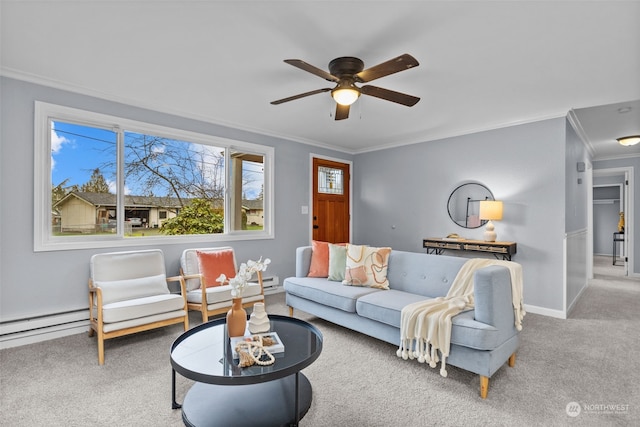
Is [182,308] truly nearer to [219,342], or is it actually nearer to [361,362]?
[219,342]

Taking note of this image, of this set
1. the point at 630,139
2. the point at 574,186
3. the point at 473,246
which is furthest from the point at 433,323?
the point at 630,139

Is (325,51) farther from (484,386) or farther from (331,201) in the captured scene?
(331,201)

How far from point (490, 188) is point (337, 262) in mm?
2536

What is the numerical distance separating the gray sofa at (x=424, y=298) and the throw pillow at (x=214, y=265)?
2.50 feet

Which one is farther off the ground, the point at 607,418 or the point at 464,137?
the point at 464,137

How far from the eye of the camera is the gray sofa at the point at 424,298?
83.5 inches

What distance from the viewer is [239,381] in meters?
1.61

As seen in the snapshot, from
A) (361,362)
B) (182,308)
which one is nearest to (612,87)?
(361,362)

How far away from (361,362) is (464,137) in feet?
12.0

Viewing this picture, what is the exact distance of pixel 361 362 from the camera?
261cm

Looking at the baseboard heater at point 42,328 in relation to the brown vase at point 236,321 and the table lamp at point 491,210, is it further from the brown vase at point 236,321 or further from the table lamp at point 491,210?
the table lamp at point 491,210

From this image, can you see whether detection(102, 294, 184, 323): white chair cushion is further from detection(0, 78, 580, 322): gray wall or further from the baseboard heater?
detection(0, 78, 580, 322): gray wall

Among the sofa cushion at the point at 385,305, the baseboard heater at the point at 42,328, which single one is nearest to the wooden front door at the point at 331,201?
the sofa cushion at the point at 385,305

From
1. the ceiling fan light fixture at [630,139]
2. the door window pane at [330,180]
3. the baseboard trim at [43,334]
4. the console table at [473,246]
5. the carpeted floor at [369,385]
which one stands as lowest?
the carpeted floor at [369,385]
